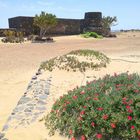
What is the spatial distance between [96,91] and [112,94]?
0.43 metres

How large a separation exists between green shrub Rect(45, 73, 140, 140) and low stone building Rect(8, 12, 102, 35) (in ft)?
114

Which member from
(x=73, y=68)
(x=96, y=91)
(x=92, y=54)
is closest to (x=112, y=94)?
(x=96, y=91)

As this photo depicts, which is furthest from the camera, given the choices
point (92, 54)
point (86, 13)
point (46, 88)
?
point (86, 13)

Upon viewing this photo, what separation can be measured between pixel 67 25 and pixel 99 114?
41516mm

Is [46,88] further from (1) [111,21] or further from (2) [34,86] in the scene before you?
(1) [111,21]

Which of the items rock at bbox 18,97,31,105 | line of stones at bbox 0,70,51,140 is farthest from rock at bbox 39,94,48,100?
rock at bbox 18,97,31,105

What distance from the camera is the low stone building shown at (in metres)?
41.1

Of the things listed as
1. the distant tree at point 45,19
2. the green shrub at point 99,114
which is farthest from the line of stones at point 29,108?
the distant tree at point 45,19

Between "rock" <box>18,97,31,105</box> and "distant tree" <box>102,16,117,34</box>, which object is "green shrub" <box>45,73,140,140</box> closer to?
"rock" <box>18,97,31,105</box>

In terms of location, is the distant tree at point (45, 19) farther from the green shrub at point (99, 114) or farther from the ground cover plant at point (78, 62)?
the green shrub at point (99, 114)

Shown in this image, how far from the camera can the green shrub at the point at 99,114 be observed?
17.4 feet

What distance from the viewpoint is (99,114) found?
18.0 feet

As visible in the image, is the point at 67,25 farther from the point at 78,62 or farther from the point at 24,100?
the point at 24,100

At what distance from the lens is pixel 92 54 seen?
1398 cm
